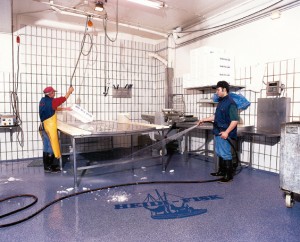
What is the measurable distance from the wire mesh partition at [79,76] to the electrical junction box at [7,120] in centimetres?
31

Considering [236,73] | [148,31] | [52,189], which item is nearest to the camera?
[52,189]

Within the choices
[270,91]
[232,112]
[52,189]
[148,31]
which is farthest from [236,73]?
[52,189]

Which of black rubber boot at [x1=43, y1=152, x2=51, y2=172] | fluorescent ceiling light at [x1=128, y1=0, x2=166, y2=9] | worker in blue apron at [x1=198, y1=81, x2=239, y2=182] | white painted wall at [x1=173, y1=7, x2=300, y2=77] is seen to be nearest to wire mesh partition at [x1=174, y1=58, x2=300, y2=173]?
white painted wall at [x1=173, y1=7, x2=300, y2=77]

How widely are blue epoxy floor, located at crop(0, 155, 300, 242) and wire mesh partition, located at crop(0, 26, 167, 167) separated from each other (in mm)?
1125

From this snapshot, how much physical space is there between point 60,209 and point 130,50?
159 inches

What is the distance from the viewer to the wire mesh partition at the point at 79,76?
444 cm

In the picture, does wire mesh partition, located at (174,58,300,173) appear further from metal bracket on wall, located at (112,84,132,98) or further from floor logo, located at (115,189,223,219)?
metal bracket on wall, located at (112,84,132,98)

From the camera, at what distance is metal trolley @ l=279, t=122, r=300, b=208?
2336mm

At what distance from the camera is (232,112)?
3.17 m

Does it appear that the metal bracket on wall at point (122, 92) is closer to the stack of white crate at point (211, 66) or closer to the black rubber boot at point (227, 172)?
the stack of white crate at point (211, 66)

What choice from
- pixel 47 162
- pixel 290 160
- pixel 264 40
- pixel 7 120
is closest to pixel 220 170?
pixel 290 160

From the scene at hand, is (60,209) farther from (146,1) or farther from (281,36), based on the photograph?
(281,36)

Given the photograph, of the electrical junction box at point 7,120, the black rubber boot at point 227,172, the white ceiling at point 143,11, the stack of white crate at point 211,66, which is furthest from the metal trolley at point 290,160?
the electrical junction box at point 7,120

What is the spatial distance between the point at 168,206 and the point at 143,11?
138 inches
